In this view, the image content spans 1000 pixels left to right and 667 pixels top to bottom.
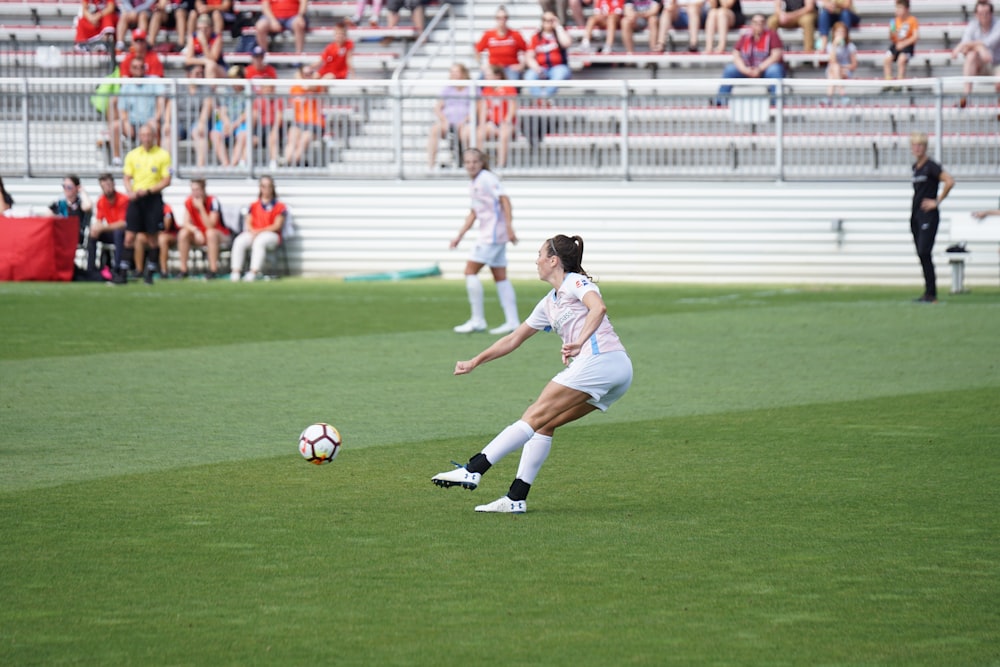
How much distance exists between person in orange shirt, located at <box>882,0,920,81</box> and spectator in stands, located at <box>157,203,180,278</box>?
1165cm

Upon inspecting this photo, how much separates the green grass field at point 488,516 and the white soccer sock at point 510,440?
1.06ft

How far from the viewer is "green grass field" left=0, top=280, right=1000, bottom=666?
5.93 m

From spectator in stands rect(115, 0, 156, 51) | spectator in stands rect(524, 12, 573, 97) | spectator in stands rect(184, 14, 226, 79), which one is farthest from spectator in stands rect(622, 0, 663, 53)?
spectator in stands rect(115, 0, 156, 51)

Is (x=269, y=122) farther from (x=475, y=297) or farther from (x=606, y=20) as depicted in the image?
(x=475, y=297)

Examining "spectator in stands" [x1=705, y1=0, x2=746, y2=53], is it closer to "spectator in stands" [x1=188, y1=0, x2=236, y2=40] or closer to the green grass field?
"spectator in stands" [x1=188, y1=0, x2=236, y2=40]

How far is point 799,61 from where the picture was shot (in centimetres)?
2636

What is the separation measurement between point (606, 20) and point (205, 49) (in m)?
7.06

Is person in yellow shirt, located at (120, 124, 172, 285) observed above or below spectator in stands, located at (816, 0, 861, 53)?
below

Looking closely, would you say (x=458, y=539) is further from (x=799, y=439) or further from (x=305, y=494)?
(x=799, y=439)

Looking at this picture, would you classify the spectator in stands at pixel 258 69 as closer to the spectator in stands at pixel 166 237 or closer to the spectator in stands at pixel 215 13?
the spectator in stands at pixel 215 13

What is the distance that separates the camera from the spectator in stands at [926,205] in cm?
2023

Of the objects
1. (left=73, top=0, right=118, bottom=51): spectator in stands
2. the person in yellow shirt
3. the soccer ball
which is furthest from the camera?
(left=73, top=0, right=118, bottom=51): spectator in stands

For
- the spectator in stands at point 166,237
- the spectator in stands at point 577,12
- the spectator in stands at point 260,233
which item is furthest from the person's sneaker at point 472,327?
the spectator in stands at point 577,12

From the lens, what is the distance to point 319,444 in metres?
9.24
